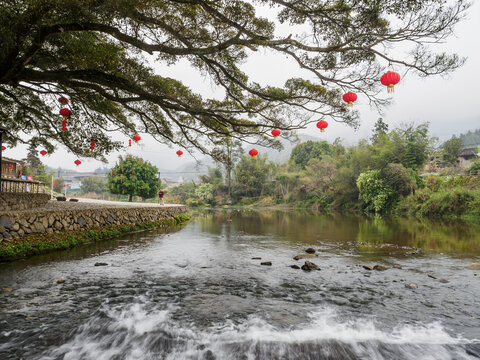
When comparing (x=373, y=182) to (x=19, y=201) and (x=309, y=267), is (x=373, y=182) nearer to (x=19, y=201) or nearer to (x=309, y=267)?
(x=309, y=267)

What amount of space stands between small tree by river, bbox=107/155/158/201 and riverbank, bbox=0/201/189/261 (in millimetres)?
12051

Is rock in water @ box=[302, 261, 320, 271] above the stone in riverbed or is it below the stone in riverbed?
below

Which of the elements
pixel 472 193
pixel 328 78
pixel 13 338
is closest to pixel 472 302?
pixel 328 78

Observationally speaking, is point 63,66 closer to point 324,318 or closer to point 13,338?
point 13,338

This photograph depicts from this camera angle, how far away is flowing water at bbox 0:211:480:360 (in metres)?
2.94

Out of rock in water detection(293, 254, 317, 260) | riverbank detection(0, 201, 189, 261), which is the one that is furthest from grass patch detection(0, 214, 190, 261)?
rock in water detection(293, 254, 317, 260)

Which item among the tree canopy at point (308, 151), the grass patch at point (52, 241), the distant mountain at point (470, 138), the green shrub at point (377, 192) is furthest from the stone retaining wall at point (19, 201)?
the distant mountain at point (470, 138)

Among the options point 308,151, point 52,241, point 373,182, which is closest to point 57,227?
point 52,241

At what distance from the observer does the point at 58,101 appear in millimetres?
8289

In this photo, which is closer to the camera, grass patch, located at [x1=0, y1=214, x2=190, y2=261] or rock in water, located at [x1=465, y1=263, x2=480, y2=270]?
rock in water, located at [x1=465, y1=263, x2=480, y2=270]

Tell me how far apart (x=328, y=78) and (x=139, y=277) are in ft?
18.9

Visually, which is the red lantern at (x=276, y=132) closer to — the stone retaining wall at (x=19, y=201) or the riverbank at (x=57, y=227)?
the riverbank at (x=57, y=227)

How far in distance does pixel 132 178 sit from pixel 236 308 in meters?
22.0

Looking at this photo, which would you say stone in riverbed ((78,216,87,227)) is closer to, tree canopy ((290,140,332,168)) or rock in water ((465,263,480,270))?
rock in water ((465,263,480,270))
